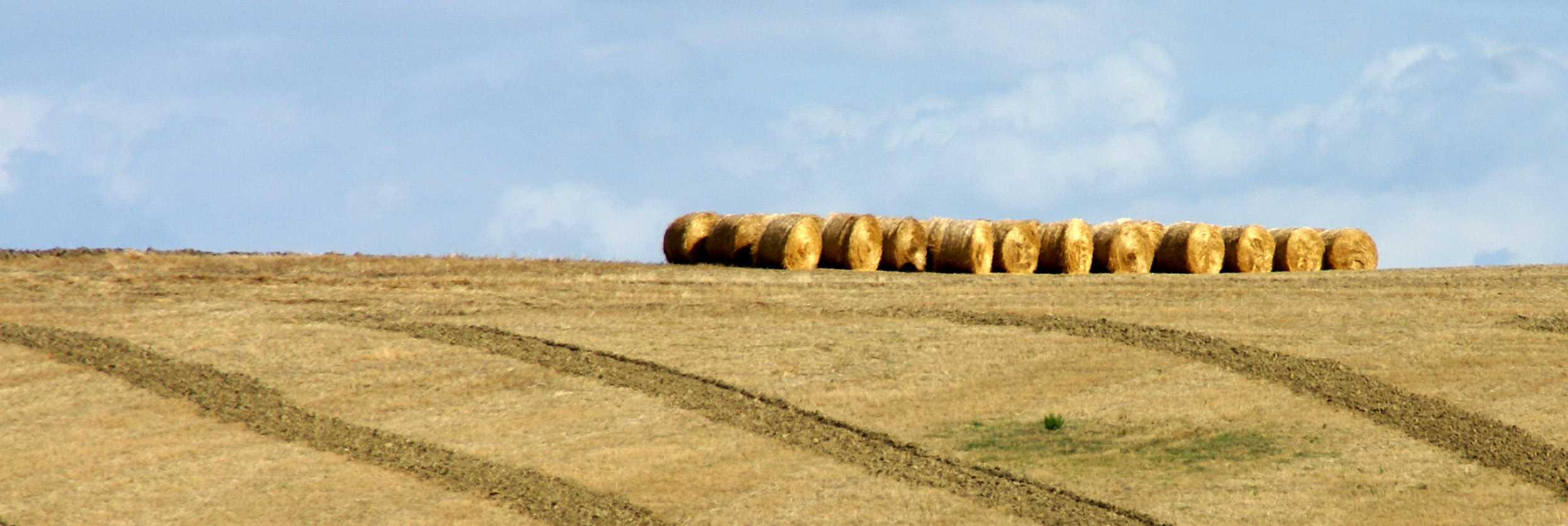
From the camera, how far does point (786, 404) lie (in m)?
18.0

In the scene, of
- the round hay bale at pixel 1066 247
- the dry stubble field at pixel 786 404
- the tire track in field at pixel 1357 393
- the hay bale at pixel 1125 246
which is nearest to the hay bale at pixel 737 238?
the dry stubble field at pixel 786 404

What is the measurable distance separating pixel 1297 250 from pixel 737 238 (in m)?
12.4

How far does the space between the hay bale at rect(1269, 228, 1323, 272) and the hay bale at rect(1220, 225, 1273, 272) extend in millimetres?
234

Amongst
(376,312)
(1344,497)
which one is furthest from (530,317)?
(1344,497)

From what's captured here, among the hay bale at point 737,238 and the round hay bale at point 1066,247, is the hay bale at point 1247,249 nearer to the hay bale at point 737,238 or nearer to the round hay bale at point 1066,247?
the round hay bale at point 1066,247

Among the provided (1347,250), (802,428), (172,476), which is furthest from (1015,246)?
(172,476)

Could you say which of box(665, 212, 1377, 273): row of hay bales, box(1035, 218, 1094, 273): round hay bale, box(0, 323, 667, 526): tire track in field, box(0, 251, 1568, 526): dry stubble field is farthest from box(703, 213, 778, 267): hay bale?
box(0, 323, 667, 526): tire track in field

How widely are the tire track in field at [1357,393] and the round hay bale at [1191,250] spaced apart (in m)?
9.80

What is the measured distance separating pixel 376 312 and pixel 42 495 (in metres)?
8.78

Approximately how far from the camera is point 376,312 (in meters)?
24.0

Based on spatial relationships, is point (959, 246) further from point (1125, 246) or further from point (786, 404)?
point (786, 404)

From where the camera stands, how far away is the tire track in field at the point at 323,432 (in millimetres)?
14773

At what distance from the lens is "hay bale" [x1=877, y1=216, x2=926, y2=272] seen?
3059cm

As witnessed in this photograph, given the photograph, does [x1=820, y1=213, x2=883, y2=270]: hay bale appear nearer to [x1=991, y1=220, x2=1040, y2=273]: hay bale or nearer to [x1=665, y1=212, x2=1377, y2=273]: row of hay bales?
[x1=665, y1=212, x2=1377, y2=273]: row of hay bales
